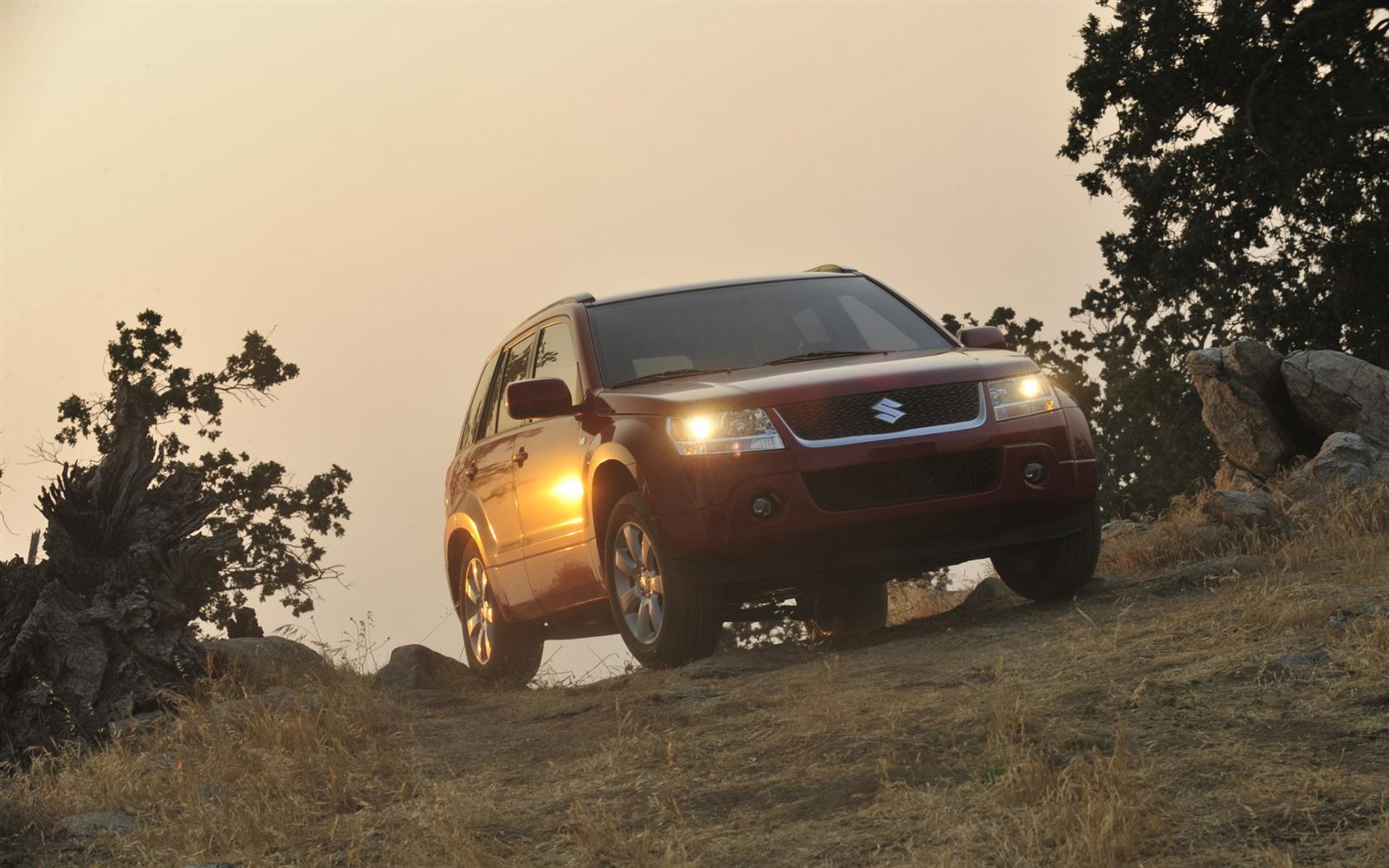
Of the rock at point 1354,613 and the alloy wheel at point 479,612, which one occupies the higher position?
the alloy wheel at point 479,612

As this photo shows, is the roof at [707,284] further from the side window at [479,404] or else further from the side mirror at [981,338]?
the side window at [479,404]

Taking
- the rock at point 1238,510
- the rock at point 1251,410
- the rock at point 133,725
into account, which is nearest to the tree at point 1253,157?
the rock at point 1251,410

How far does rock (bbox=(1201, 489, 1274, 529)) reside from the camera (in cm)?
1089

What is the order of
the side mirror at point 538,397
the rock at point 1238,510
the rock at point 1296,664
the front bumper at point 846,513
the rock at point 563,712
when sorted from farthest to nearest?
1. the rock at point 1238,510
2. the side mirror at point 538,397
3. the rock at point 563,712
4. the front bumper at point 846,513
5. the rock at point 1296,664

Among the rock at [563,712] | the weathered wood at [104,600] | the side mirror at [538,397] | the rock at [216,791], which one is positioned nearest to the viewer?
the rock at [216,791]

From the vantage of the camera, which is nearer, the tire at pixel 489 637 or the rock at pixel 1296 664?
the rock at pixel 1296 664

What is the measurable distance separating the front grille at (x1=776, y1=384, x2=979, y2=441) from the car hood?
3 cm

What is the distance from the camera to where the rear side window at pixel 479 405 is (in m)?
10.6

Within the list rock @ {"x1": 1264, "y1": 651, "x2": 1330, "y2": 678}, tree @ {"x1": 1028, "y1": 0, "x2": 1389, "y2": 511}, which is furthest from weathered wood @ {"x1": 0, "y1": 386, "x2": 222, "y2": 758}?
tree @ {"x1": 1028, "y1": 0, "x2": 1389, "y2": 511}

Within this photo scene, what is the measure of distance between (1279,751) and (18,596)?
306 inches

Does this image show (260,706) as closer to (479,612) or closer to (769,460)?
(479,612)

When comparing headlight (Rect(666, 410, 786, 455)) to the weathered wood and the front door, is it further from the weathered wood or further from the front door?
the weathered wood

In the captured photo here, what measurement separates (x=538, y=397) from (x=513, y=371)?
1.99 meters

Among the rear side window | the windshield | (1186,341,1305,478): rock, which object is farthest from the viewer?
(1186,341,1305,478): rock
